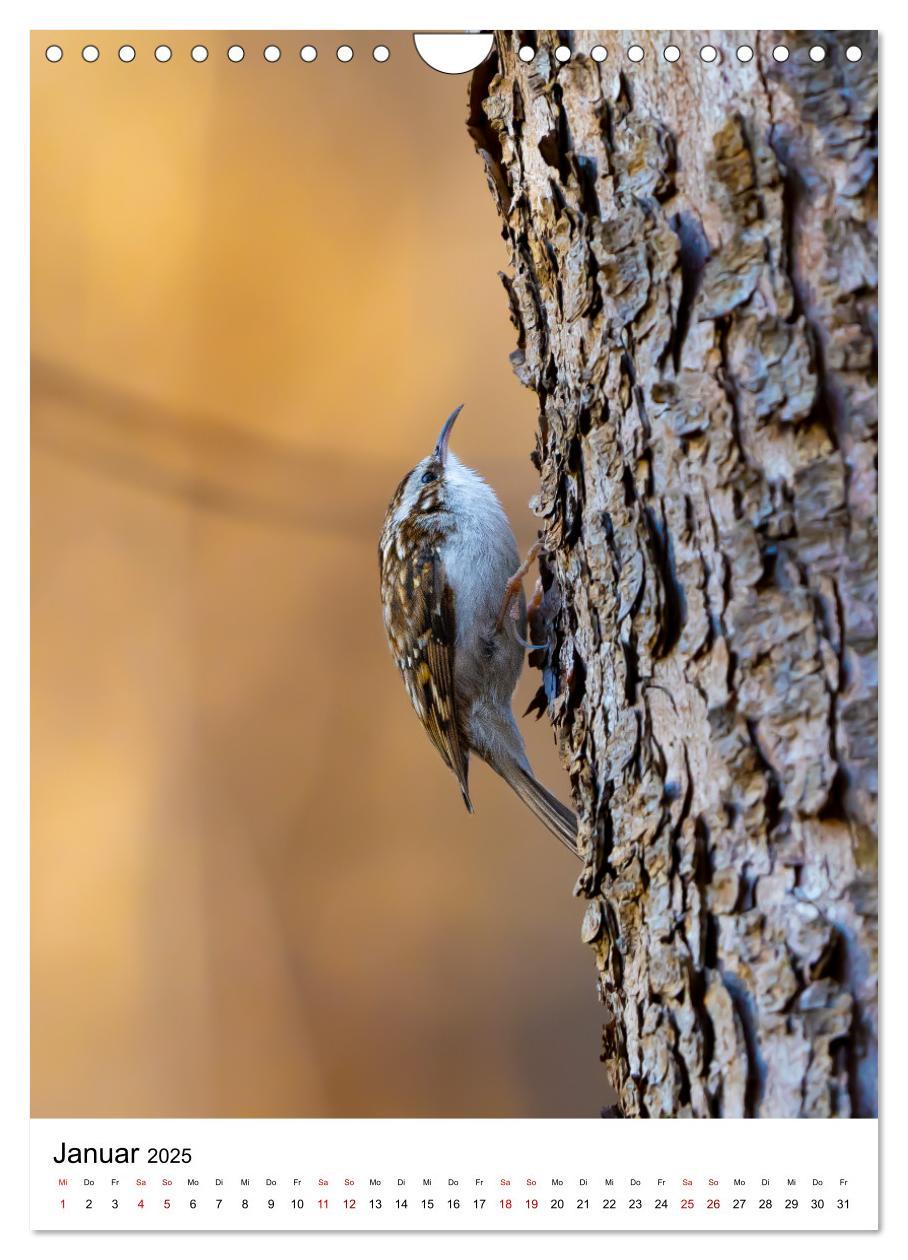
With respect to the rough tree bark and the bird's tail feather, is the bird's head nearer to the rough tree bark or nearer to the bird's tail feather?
the bird's tail feather

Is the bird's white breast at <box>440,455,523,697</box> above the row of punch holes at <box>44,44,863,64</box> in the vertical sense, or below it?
below

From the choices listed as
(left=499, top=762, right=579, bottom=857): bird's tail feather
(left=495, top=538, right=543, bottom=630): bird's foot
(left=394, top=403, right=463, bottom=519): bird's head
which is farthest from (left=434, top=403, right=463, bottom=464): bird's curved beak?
(left=499, top=762, right=579, bottom=857): bird's tail feather

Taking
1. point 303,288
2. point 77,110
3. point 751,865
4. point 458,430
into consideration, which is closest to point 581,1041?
point 751,865

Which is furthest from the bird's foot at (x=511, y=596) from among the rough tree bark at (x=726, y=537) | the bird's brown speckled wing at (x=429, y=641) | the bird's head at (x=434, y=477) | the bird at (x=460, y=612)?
the rough tree bark at (x=726, y=537)
